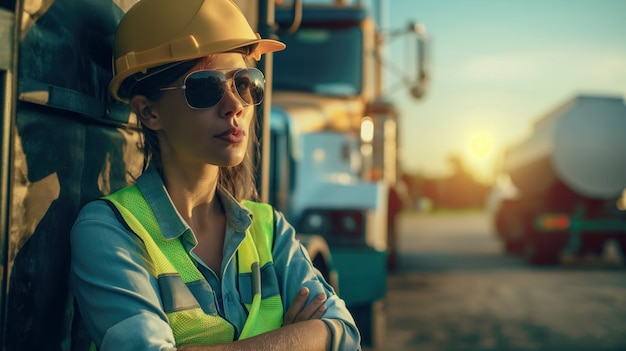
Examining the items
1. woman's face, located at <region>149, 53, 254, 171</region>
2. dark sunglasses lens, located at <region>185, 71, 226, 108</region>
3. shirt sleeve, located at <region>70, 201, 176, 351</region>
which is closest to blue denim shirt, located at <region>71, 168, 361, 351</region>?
shirt sleeve, located at <region>70, 201, 176, 351</region>

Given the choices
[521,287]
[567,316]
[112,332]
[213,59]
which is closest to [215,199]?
[213,59]

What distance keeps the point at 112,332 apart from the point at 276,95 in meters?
5.04

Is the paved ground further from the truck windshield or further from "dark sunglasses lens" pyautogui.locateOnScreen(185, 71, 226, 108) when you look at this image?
"dark sunglasses lens" pyautogui.locateOnScreen(185, 71, 226, 108)

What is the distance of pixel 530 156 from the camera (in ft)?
42.5

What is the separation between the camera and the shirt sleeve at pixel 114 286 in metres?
1.52

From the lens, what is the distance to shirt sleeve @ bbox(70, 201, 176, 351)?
1.52m

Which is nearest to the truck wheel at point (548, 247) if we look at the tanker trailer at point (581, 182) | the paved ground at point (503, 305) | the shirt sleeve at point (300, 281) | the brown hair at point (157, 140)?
the tanker trailer at point (581, 182)

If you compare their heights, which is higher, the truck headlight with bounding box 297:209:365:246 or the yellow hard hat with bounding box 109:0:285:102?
the yellow hard hat with bounding box 109:0:285:102

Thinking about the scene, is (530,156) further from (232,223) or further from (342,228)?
(232,223)

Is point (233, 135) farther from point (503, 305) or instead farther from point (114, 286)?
point (503, 305)

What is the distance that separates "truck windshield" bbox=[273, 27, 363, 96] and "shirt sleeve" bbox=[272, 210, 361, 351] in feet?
15.1

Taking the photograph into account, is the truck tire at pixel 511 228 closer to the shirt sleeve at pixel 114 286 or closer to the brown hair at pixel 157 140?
the brown hair at pixel 157 140

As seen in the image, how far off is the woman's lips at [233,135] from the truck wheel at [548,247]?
10.1 meters

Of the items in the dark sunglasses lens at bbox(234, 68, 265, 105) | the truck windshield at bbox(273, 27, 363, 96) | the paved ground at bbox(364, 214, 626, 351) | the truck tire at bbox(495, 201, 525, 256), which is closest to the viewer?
the dark sunglasses lens at bbox(234, 68, 265, 105)
